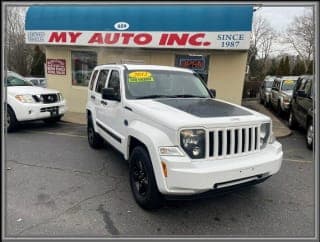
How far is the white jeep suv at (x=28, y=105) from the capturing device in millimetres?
7660

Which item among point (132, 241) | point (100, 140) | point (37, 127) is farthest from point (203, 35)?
point (132, 241)

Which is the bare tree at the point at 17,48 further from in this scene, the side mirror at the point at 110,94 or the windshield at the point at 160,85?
the windshield at the point at 160,85

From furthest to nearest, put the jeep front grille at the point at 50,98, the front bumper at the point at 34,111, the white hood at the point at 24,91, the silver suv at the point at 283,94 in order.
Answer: the silver suv at the point at 283,94 < the jeep front grille at the point at 50,98 < the white hood at the point at 24,91 < the front bumper at the point at 34,111

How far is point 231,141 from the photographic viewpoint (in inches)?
125

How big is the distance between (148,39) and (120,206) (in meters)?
6.80

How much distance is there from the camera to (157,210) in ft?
11.4

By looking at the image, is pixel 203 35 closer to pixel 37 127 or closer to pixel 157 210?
pixel 37 127

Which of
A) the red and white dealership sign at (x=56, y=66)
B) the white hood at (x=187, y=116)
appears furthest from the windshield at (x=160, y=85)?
the red and white dealership sign at (x=56, y=66)

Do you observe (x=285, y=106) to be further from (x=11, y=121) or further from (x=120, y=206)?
(x=11, y=121)

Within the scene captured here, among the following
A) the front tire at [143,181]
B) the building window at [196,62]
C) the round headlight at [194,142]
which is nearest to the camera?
the round headlight at [194,142]

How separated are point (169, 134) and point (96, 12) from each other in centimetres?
818

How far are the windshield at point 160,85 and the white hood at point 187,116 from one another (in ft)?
1.35

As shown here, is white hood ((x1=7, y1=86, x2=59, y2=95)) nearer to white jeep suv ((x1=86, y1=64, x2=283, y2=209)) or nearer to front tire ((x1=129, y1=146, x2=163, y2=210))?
white jeep suv ((x1=86, y1=64, x2=283, y2=209))

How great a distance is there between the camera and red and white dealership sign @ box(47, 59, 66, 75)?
37.5 ft
